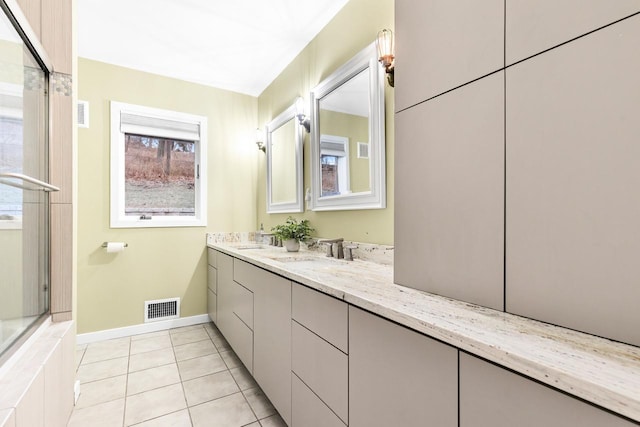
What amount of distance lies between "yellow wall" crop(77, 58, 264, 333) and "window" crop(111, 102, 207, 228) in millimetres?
77

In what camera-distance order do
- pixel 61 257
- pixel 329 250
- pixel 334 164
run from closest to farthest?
pixel 61 257 < pixel 329 250 < pixel 334 164

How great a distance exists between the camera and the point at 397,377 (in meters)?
0.85

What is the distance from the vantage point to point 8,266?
120cm

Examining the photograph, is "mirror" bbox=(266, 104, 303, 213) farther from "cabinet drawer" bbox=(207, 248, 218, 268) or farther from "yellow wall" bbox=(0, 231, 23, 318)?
"yellow wall" bbox=(0, 231, 23, 318)

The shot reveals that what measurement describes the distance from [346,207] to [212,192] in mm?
1867

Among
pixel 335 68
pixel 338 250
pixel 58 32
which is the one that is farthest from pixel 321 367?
pixel 58 32

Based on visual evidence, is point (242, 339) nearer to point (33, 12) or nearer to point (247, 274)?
point (247, 274)

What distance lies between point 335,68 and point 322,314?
5.82ft

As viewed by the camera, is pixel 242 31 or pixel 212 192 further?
pixel 212 192

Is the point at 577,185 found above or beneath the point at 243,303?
above

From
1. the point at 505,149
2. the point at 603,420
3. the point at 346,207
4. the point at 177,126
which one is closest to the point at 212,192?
the point at 177,126

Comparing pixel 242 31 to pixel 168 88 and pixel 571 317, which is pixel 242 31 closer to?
pixel 168 88

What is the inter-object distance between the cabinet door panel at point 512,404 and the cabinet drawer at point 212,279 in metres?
2.54

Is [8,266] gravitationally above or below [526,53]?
below
